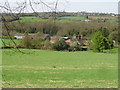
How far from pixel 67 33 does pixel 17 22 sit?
46.6 m

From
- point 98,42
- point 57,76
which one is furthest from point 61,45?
point 57,76

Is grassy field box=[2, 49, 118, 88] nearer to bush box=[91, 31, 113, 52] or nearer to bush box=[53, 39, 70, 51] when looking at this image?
bush box=[91, 31, 113, 52]

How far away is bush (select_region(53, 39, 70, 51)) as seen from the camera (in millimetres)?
43438

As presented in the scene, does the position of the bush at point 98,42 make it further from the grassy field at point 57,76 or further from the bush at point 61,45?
the grassy field at point 57,76

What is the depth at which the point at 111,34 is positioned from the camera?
4769cm

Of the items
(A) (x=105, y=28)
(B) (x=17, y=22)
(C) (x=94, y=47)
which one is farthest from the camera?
(A) (x=105, y=28)

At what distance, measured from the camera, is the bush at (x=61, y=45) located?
4344cm

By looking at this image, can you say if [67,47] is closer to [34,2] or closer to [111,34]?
[111,34]

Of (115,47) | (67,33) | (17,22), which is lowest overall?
(115,47)

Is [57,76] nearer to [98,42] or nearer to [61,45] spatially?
[98,42]

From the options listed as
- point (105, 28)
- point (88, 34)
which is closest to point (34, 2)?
point (105, 28)

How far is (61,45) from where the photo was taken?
148 ft

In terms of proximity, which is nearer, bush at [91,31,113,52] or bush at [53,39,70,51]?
bush at [91,31,113,52]

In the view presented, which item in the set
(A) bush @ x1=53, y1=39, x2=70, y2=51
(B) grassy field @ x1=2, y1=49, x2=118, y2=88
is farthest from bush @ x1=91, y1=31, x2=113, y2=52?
(B) grassy field @ x1=2, y1=49, x2=118, y2=88
